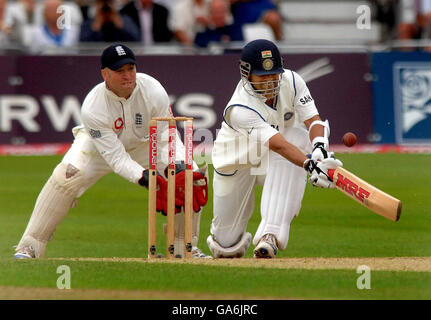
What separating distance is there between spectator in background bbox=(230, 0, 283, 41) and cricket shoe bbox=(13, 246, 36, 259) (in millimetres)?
8867

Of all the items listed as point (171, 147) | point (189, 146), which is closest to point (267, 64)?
point (189, 146)

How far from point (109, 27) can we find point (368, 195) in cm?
988

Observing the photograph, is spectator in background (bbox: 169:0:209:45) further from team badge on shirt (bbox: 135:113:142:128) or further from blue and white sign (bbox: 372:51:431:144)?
team badge on shirt (bbox: 135:113:142:128)

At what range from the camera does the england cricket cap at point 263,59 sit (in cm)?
966

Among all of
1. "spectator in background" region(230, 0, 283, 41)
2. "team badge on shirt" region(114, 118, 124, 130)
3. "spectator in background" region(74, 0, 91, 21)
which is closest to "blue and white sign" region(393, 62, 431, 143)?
"spectator in background" region(230, 0, 283, 41)

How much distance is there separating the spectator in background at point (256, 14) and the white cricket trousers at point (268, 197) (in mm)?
8175

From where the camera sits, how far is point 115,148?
10.2 meters

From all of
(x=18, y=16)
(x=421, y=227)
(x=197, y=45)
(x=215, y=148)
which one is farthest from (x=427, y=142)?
(x=215, y=148)

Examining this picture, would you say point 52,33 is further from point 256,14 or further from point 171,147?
point 171,147

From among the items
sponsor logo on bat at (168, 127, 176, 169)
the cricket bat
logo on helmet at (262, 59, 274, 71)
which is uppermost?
logo on helmet at (262, 59, 274, 71)

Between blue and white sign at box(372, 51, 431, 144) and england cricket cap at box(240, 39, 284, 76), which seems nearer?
england cricket cap at box(240, 39, 284, 76)

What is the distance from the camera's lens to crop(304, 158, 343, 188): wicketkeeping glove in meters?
9.17

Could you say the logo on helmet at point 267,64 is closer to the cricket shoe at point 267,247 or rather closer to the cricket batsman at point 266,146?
the cricket batsman at point 266,146

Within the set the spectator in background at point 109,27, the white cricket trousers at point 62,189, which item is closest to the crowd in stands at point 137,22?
the spectator in background at point 109,27
